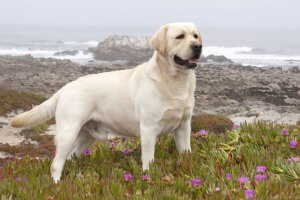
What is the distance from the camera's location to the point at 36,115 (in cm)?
785

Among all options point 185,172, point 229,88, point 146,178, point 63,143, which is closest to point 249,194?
point 146,178

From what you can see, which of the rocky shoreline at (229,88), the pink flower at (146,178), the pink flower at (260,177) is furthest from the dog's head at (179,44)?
the rocky shoreline at (229,88)

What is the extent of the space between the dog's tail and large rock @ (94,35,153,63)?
62298 mm

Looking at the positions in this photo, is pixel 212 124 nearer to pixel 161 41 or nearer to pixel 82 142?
pixel 82 142

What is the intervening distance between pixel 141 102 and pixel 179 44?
3.06ft

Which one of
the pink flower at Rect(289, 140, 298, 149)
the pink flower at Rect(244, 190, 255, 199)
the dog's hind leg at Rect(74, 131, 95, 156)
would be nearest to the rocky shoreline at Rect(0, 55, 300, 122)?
the dog's hind leg at Rect(74, 131, 95, 156)

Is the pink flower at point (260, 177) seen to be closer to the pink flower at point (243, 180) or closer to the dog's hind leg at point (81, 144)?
the pink flower at point (243, 180)

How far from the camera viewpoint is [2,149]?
14.7 metres

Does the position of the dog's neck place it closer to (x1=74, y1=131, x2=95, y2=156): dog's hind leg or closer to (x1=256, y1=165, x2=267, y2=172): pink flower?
(x1=256, y1=165, x2=267, y2=172): pink flower

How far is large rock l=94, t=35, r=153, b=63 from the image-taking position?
237 feet

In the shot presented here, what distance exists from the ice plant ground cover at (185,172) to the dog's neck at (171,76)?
0.92 m

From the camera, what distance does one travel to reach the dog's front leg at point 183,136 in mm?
7172

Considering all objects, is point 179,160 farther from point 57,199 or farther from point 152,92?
point 57,199

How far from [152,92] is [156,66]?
1.30ft
